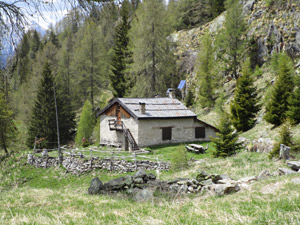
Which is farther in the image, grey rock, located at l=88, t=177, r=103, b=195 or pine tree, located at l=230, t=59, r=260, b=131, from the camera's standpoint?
pine tree, located at l=230, t=59, r=260, b=131

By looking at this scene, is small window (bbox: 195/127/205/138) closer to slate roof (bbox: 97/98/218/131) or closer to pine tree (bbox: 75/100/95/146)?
slate roof (bbox: 97/98/218/131)

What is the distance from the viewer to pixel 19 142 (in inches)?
1475

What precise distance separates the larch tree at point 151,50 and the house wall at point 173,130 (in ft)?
33.8

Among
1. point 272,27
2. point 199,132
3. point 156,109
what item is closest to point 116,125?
point 156,109

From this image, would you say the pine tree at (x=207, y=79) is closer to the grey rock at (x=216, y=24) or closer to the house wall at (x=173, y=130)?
the house wall at (x=173, y=130)

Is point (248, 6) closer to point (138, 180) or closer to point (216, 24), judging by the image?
point (216, 24)

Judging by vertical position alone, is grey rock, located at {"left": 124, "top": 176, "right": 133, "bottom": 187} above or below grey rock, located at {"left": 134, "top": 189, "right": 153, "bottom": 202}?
below

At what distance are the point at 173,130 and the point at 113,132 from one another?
6906mm

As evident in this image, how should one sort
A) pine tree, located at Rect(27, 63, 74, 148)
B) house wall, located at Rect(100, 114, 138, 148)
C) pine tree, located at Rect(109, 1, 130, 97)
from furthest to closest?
pine tree, located at Rect(109, 1, 130, 97) → pine tree, located at Rect(27, 63, 74, 148) → house wall, located at Rect(100, 114, 138, 148)

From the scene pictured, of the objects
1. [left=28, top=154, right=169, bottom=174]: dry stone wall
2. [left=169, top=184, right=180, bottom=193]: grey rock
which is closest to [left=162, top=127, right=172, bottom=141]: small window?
[left=28, top=154, right=169, bottom=174]: dry stone wall

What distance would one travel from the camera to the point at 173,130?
88.5 ft

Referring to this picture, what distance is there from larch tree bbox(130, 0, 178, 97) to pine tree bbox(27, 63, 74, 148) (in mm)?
12956

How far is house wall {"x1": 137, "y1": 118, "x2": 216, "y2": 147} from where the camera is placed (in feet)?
83.3

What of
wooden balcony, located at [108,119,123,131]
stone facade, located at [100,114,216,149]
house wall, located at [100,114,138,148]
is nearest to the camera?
stone facade, located at [100,114,216,149]
